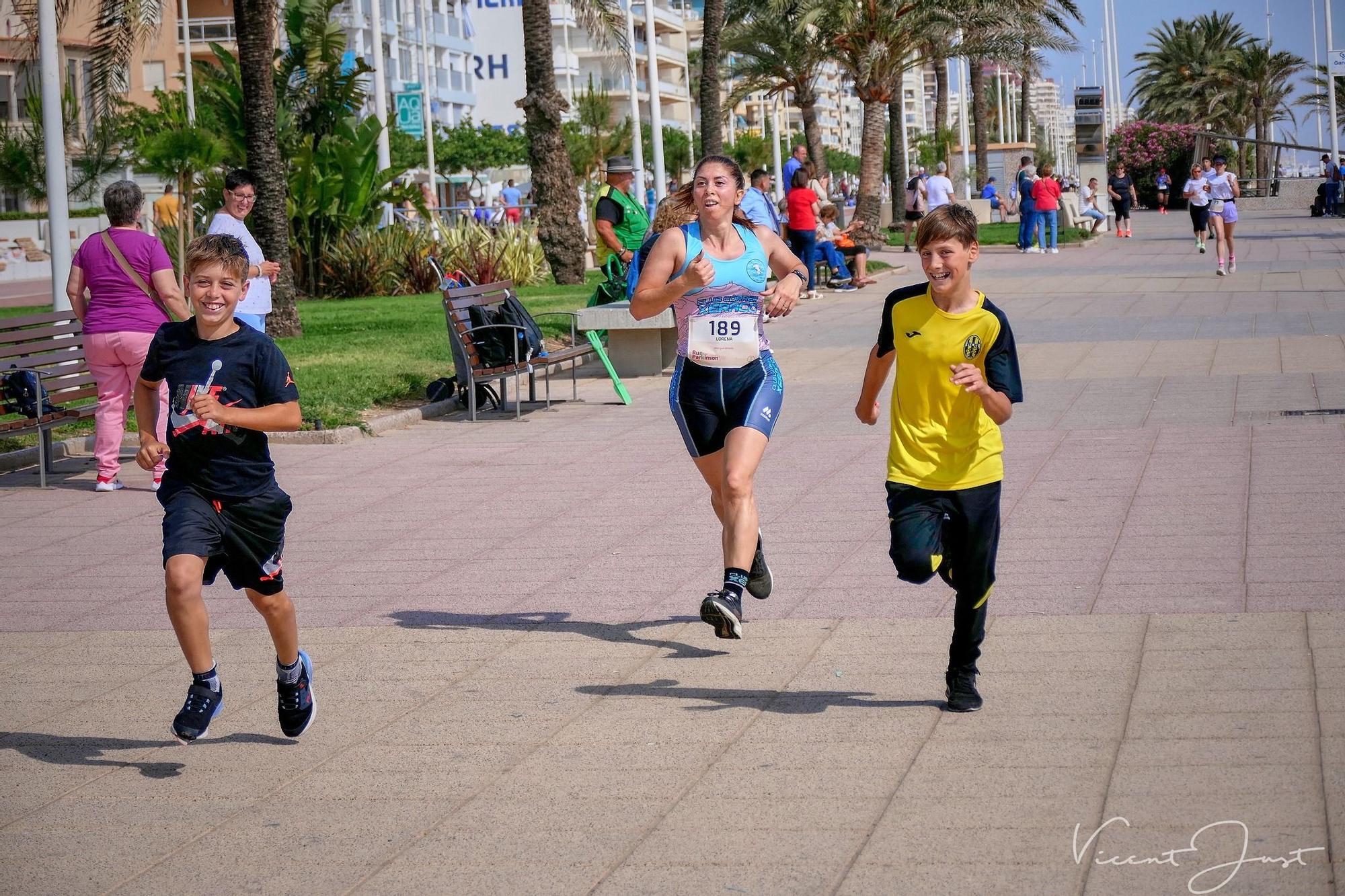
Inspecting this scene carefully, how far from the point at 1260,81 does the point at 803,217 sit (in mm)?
68664

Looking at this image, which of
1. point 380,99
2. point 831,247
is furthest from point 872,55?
point 831,247

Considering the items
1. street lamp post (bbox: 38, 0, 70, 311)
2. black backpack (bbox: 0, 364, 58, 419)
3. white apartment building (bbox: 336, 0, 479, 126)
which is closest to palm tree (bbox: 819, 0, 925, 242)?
street lamp post (bbox: 38, 0, 70, 311)

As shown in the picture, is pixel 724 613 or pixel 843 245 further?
pixel 843 245

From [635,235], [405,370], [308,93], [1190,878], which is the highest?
[308,93]

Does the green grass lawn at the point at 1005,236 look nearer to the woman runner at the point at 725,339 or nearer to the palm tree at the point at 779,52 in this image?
the palm tree at the point at 779,52

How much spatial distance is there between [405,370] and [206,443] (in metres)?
10.0

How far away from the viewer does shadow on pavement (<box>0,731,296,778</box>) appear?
5277 mm

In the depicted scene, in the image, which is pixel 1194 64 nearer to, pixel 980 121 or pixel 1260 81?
pixel 1260 81

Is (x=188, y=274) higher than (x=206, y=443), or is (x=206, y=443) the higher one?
(x=188, y=274)

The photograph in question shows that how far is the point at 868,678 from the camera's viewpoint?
19.0ft

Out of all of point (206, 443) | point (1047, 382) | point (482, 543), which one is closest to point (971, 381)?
point (206, 443)

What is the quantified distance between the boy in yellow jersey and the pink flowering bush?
205 feet

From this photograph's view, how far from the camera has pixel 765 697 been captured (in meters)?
5.65

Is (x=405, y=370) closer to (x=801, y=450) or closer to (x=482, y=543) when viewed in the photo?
(x=801, y=450)
